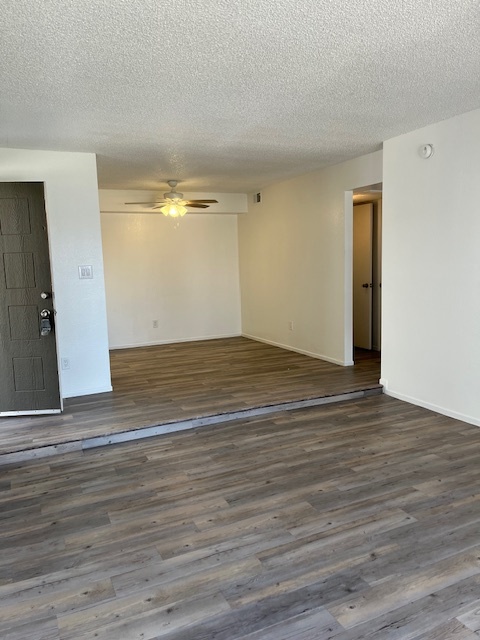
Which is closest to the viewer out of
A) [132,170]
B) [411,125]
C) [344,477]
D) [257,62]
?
A: [257,62]

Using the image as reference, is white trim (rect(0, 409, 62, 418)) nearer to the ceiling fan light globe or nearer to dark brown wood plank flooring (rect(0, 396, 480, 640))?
dark brown wood plank flooring (rect(0, 396, 480, 640))

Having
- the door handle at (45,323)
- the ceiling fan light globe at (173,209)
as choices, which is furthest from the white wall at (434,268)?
the door handle at (45,323)

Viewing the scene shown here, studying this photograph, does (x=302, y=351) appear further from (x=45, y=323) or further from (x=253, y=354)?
(x=45, y=323)

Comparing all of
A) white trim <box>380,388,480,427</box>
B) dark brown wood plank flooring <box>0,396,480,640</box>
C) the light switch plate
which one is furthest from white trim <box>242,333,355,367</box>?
the light switch plate

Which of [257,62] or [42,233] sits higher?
[257,62]

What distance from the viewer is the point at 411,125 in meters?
3.93

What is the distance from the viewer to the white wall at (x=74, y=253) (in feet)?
14.4

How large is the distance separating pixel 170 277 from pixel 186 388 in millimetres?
3231

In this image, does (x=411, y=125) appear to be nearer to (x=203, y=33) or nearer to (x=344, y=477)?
(x=203, y=33)

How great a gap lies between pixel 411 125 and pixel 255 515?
337 cm

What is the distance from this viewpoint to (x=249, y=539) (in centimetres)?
238

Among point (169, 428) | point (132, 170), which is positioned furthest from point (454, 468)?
point (132, 170)

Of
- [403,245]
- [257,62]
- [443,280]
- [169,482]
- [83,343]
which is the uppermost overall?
[257,62]

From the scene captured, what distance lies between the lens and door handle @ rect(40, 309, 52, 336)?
4203 millimetres
